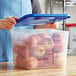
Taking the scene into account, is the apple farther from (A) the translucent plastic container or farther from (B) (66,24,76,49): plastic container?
(B) (66,24,76,49): plastic container

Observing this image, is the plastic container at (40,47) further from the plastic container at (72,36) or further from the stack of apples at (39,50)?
the plastic container at (72,36)

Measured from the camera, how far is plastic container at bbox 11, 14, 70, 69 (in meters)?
0.84

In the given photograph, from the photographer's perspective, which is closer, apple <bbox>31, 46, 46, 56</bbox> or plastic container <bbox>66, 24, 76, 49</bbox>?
apple <bbox>31, 46, 46, 56</bbox>

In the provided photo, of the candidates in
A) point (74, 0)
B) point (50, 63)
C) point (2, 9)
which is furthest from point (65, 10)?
point (50, 63)

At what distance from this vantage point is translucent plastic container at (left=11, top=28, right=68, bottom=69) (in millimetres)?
844

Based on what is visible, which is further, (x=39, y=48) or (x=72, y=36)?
(x=72, y=36)

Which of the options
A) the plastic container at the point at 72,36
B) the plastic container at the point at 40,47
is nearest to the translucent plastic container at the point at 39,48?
the plastic container at the point at 40,47

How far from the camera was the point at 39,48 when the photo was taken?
0.84m

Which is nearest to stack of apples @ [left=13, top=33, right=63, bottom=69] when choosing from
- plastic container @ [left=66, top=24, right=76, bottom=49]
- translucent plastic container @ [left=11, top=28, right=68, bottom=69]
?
translucent plastic container @ [left=11, top=28, right=68, bottom=69]

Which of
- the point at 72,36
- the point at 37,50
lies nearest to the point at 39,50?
the point at 37,50

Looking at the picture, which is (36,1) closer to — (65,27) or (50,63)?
(50,63)

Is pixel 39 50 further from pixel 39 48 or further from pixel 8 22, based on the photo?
pixel 8 22

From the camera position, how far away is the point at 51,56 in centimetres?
87

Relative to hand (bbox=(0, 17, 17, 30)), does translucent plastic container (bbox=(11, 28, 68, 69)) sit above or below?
below
